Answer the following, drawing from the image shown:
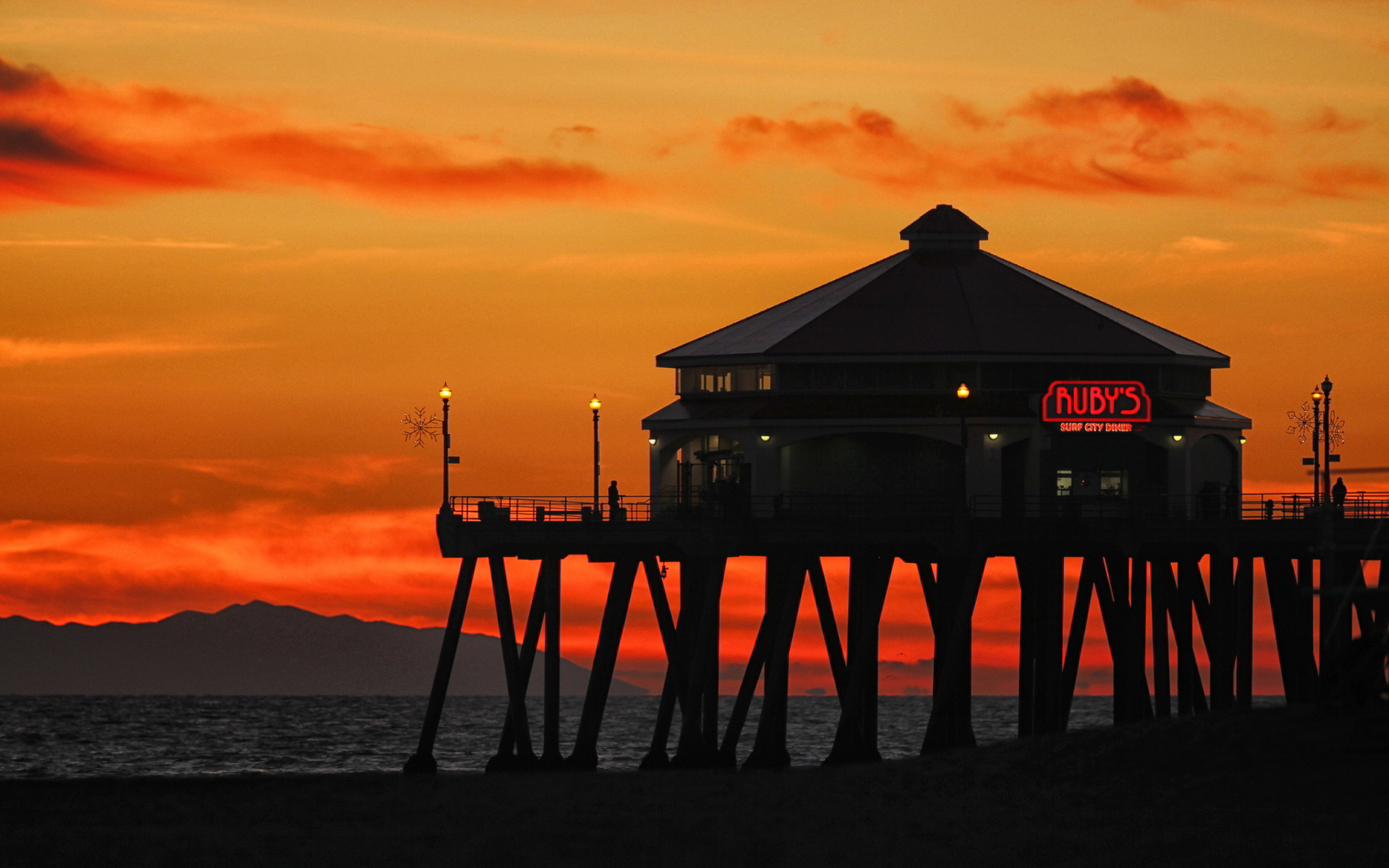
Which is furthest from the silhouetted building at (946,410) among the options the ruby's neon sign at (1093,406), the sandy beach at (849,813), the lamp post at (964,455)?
the sandy beach at (849,813)

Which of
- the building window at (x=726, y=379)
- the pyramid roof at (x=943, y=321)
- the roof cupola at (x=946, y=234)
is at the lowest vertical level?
the building window at (x=726, y=379)

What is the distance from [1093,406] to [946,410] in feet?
13.6

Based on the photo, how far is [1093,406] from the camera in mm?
66188

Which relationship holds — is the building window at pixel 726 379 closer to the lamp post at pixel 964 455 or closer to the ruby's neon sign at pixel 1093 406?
the lamp post at pixel 964 455

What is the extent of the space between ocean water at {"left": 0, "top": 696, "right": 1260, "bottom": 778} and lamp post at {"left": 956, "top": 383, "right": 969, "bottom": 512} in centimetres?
1882

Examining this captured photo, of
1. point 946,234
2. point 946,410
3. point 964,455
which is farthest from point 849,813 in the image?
point 946,234

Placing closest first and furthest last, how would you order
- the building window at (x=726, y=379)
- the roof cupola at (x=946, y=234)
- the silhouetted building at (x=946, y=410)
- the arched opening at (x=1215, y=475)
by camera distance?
the silhouetted building at (x=946, y=410), the building window at (x=726, y=379), the arched opening at (x=1215, y=475), the roof cupola at (x=946, y=234)

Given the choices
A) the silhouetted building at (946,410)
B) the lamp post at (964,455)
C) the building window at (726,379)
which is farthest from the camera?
the building window at (726,379)

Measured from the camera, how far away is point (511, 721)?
6731 cm

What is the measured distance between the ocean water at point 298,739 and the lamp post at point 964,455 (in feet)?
61.8

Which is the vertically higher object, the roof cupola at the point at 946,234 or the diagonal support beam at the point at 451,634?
the roof cupola at the point at 946,234

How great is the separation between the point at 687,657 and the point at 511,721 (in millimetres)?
5511

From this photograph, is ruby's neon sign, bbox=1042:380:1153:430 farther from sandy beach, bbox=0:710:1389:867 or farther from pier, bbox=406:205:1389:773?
sandy beach, bbox=0:710:1389:867

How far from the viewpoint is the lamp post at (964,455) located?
60688mm
